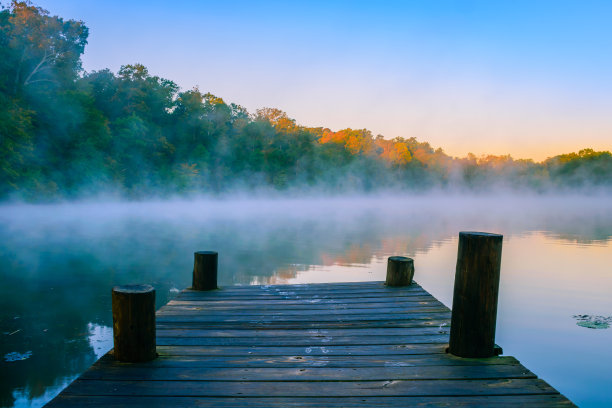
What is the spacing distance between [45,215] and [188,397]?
32198mm

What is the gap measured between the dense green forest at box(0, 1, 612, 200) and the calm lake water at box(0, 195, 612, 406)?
12560 millimetres

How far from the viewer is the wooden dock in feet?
7.86

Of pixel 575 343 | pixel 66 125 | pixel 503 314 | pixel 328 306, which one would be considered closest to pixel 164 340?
pixel 328 306

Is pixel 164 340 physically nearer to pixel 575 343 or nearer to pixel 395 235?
pixel 575 343

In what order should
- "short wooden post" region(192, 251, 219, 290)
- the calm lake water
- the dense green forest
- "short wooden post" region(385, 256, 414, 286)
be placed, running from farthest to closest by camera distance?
1. the dense green forest
2. the calm lake water
3. "short wooden post" region(385, 256, 414, 286)
4. "short wooden post" region(192, 251, 219, 290)

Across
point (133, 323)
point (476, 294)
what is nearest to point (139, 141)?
point (133, 323)

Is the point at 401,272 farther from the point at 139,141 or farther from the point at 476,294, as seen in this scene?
the point at 139,141

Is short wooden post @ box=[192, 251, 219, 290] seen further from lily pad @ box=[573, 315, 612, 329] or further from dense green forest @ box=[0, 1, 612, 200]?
dense green forest @ box=[0, 1, 612, 200]

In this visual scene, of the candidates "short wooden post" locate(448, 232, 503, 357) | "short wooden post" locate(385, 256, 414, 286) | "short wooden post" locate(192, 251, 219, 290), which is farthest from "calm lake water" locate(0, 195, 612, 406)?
"short wooden post" locate(448, 232, 503, 357)

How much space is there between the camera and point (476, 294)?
291 centimetres

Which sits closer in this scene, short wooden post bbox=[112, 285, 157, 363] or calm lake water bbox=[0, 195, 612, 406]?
short wooden post bbox=[112, 285, 157, 363]

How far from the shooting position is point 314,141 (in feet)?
234

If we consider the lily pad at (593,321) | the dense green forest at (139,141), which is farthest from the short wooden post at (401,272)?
the dense green forest at (139,141)

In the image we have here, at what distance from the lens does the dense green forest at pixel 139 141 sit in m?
31.3
